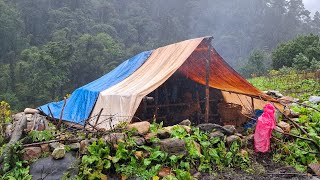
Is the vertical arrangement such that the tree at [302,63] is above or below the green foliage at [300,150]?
above

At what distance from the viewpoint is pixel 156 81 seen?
22.9 feet

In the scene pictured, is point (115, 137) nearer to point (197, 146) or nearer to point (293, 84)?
point (197, 146)

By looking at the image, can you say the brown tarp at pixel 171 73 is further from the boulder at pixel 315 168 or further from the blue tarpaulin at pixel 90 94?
the boulder at pixel 315 168

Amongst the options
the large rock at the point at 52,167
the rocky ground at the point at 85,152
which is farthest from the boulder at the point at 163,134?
the large rock at the point at 52,167

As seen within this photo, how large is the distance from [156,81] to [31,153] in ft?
9.53

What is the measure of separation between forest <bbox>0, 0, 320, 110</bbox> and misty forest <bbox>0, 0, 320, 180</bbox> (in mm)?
135

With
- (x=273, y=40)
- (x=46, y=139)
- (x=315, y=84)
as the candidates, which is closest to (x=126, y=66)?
(x=46, y=139)

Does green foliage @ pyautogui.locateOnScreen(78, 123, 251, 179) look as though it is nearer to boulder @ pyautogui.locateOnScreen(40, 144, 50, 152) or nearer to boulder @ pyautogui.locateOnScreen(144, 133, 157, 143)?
boulder @ pyautogui.locateOnScreen(144, 133, 157, 143)

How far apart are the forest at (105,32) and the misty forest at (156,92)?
5.3 inches

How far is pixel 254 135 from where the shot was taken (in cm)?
633

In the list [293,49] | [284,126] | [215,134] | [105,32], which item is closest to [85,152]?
[215,134]

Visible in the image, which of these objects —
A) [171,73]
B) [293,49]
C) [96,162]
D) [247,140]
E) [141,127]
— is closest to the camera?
[96,162]

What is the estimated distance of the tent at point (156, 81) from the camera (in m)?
7.11

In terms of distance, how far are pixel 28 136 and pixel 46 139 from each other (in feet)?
0.96
